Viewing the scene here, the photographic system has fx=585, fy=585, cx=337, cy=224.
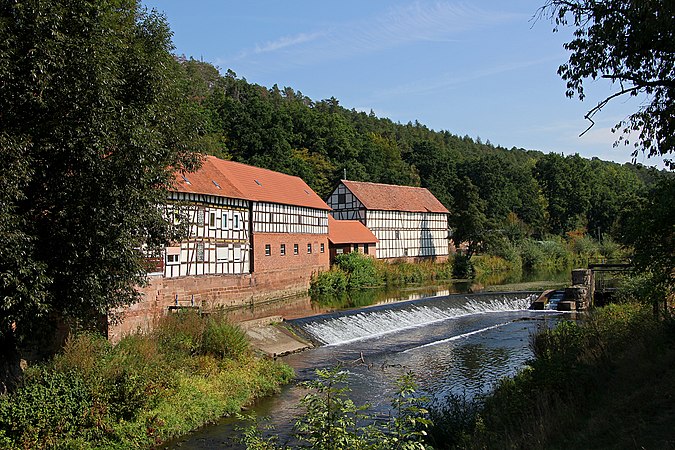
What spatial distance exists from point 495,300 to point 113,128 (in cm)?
2279

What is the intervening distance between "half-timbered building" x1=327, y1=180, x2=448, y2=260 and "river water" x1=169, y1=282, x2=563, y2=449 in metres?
18.4

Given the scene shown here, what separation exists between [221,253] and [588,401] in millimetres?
21562

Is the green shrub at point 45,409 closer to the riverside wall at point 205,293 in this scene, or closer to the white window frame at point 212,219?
the riverside wall at point 205,293

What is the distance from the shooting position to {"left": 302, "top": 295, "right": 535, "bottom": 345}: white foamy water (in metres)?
19.6

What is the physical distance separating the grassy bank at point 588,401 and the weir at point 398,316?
8.97 metres

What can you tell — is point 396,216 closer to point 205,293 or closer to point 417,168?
point 205,293

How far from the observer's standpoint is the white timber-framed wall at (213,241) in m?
25.2

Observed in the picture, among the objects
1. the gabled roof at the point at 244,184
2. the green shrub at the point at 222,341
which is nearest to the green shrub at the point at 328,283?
the gabled roof at the point at 244,184

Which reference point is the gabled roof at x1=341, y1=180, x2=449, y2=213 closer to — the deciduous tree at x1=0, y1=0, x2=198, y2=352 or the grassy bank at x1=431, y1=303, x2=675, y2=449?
the grassy bank at x1=431, y1=303, x2=675, y2=449

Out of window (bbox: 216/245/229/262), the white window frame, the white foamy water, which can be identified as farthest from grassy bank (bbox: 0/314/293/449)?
window (bbox: 216/245/229/262)

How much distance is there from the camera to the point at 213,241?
27.3 metres

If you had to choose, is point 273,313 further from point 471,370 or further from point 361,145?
point 361,145

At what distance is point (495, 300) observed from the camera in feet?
91.5

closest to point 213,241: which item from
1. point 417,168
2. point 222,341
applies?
point 222,341
